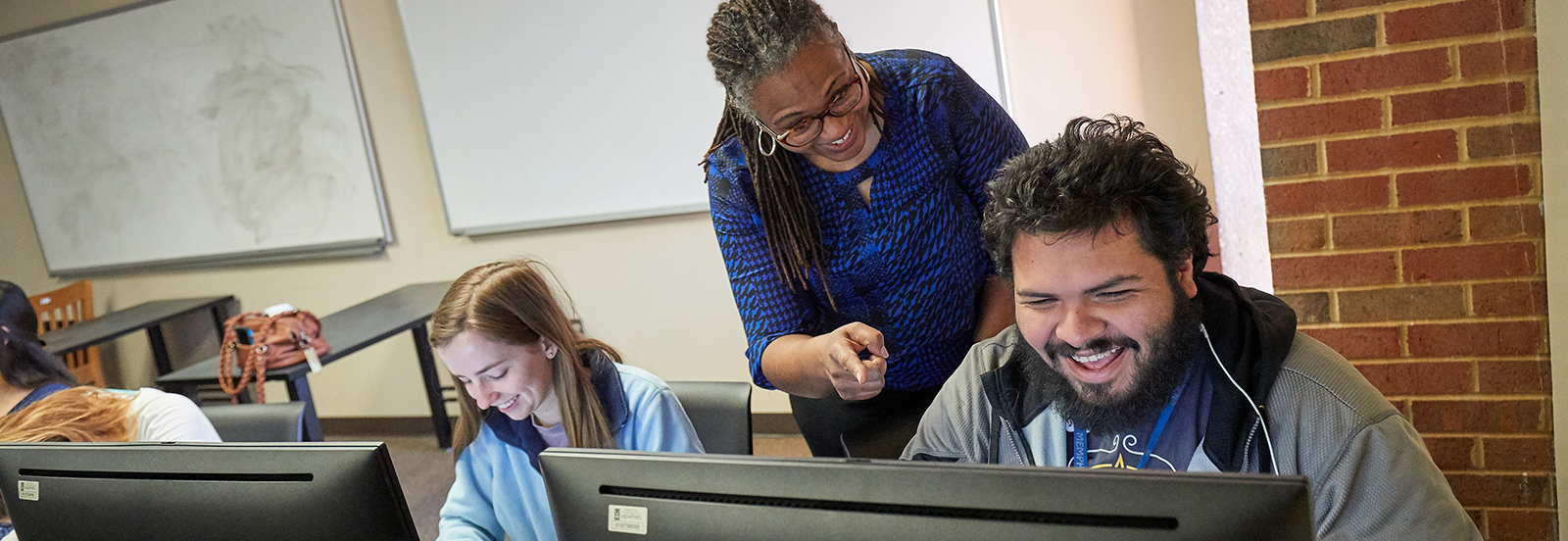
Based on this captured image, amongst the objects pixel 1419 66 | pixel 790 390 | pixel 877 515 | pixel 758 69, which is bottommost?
pixel 790 390

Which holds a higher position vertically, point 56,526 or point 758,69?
point 758,69

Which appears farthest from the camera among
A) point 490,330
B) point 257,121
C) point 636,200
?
point 257,121

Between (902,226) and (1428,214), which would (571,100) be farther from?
(1428,214)

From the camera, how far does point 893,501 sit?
0.67 meters

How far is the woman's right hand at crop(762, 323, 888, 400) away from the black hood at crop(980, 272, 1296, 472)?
163mm

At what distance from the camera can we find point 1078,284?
1.11 meters

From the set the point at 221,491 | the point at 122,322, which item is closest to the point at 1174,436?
the point at 221,491

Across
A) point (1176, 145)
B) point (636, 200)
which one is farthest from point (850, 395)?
point (636, 200)

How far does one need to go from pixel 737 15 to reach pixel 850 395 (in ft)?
1.60

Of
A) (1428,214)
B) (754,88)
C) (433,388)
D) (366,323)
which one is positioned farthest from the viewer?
(433,388)

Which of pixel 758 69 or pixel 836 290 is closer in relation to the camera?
pixel 758 69

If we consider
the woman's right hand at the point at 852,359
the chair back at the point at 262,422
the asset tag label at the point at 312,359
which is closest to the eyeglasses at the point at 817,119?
the woman's right hand at the point at 852,359

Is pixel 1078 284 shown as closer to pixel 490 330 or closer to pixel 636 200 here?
pixel 490 330

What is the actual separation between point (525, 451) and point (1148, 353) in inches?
39.4
